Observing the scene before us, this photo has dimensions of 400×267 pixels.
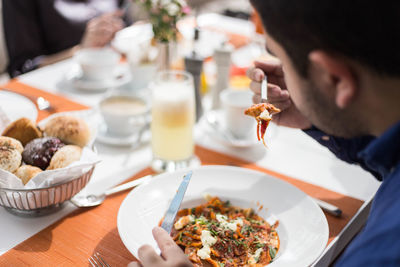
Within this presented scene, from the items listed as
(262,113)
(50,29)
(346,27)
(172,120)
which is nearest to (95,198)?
(172,120)

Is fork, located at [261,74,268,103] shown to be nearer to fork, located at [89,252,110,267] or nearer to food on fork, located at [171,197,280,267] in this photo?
food on fork, located at [171,197,280,267]

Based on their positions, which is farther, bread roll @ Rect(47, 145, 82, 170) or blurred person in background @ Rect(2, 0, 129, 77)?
blurred person in background @ Rect(2, 0, 129, 77)

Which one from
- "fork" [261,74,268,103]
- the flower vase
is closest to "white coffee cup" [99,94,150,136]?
the flower vase

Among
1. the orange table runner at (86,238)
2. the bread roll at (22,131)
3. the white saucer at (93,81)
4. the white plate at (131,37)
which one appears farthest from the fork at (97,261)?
the white plate at (131,37)

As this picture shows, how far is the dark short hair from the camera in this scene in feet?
1.93

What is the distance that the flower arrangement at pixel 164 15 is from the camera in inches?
52.6

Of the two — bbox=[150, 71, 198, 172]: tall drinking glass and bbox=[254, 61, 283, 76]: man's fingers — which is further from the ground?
bbox=[254, 61, 283, 76]: man's fingers

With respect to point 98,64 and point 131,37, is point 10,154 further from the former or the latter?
point 131,37

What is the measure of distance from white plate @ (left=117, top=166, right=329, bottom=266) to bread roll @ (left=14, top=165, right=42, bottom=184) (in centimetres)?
20

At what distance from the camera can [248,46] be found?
7.20 ft

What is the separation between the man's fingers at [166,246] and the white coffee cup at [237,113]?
617 mm

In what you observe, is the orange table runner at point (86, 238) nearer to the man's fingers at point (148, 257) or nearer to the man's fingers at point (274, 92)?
the man's fingers at point (148, 257)

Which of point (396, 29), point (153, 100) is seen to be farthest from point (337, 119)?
point (153, 100)

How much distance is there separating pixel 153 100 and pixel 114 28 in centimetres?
97
